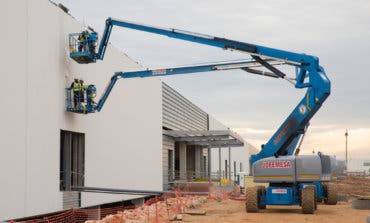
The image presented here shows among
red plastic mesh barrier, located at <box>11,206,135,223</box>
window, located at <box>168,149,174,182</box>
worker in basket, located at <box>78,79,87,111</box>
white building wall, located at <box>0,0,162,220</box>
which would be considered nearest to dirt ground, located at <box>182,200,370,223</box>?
red plastic mesh barrier, located at <box>11,206,135,223</box>

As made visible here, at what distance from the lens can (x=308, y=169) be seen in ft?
61.4

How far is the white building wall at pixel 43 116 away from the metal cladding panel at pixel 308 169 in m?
9.00

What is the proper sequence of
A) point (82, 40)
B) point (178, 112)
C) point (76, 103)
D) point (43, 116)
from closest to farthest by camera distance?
point (43, 116)
point (82, 40)
point (76, 103)
point (178, 112)

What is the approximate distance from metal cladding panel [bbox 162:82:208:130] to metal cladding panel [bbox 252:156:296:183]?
774 inches

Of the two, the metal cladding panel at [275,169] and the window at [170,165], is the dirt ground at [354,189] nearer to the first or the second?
the window at [170,165]

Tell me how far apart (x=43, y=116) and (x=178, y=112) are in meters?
25.1

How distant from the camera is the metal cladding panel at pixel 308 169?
1867cm

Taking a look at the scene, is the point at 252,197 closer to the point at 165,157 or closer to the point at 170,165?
the point at 165,157

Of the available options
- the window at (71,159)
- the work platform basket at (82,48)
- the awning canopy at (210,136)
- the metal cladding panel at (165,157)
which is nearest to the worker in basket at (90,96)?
the work platform basket at (82,48)

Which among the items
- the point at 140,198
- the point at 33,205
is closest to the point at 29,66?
the point at 33,205

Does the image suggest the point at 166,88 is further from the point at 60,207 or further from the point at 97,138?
the point at 60,207

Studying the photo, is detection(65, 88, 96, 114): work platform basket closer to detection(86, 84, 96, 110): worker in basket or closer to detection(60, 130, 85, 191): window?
detection(86, 84, 96, 110): worker in basket

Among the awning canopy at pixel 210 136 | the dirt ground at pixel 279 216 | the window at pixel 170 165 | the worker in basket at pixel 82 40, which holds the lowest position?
the dirt ground at pixel 279 216

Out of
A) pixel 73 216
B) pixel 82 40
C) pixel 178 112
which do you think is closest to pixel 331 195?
pixel 73 216
